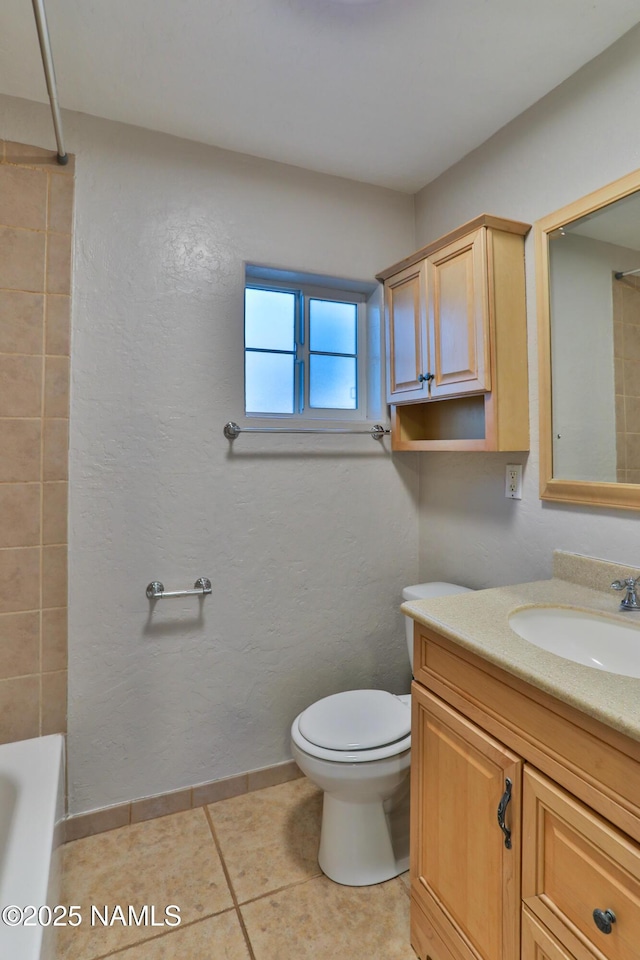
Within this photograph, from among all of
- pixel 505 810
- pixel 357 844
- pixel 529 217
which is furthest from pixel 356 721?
pixel 529 217

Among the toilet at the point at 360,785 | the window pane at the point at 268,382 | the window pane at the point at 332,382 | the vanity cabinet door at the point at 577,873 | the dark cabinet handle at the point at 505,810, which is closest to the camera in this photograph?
the vanity cabinet door at the point at 577,873

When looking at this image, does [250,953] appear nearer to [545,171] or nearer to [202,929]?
[202,929]

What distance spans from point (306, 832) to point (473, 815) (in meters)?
0.87

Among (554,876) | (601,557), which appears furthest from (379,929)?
(601,557)

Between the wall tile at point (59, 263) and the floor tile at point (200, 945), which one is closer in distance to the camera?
the floor tile at point (200, 945)

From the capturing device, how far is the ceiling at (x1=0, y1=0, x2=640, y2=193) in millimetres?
1198

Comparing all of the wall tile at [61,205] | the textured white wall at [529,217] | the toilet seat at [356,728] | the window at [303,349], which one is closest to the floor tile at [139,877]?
the toilet seat at [356,728]

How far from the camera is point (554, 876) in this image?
2.65 feet

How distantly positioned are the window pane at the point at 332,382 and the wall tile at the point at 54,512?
1.01m

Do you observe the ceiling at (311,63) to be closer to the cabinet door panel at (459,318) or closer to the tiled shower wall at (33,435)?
the tiled shower wall at (33,435)

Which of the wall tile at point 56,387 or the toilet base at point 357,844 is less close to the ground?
the wall tile at point 56,387

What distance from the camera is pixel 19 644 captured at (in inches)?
58.7

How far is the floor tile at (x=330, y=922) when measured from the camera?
3.92ft

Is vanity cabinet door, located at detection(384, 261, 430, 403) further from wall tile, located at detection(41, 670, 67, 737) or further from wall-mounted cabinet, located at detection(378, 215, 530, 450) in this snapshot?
wall tile, located at detection(41, 670, 67, 737)
